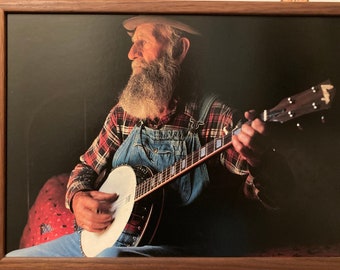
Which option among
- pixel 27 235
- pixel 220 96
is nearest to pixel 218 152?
pixel 220 96

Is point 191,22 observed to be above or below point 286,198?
above

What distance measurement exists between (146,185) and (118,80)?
176mm

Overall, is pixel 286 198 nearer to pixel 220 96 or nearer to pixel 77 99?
pixel 220 96

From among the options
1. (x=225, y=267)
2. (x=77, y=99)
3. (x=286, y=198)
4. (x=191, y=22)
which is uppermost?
(x=191, y=22)

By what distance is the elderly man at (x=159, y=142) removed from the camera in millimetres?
684

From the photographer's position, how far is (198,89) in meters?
0.70

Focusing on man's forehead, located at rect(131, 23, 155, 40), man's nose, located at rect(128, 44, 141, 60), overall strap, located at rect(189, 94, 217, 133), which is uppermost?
man's forehead, located at rect(131, 23, 155, 40)

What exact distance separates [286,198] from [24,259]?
1.39ft

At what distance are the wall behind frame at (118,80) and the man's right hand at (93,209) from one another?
54 mm

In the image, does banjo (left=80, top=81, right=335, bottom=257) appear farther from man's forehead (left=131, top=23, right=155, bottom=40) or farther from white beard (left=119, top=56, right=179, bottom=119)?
man's forehead (left=131, top=23, right=155, bottom=40)

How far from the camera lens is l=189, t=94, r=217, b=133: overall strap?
27.5 inches

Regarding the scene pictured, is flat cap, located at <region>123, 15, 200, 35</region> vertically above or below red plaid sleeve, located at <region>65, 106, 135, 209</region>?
above

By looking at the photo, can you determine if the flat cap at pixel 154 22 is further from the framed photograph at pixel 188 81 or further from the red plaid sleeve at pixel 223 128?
the red plaid sleeve at pixel 223 128

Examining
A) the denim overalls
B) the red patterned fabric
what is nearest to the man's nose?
the denim overalls
